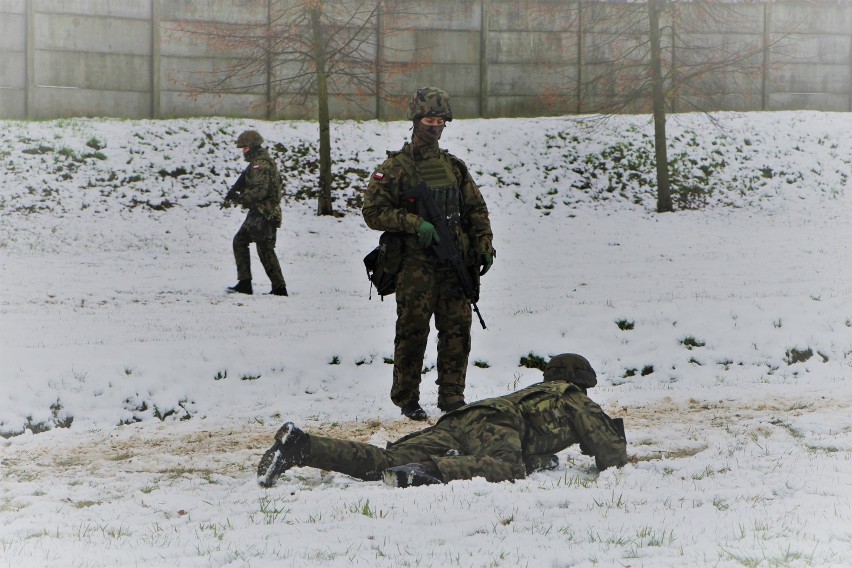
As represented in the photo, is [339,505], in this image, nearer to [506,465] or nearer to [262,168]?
[506,465]

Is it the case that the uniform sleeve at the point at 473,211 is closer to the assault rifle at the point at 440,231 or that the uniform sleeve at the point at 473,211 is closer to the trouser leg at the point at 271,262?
the assault rifle at the point at 440,231

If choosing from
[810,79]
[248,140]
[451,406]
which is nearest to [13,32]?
[248,140]

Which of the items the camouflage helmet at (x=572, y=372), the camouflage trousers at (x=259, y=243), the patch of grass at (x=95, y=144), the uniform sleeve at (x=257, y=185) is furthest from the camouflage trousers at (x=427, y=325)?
the patch of grass at (x=95, y=144)

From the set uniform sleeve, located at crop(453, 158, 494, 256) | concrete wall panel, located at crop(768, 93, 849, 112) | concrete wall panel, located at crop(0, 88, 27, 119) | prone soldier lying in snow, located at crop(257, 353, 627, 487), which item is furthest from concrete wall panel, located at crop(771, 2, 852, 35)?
prone soldier lying in snow, located at crop(257, 353, 627, 487)

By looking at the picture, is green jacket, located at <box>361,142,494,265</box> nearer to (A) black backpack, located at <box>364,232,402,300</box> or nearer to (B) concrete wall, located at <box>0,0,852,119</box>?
(A) black backpack, located at <box>364,232,402,300</box>

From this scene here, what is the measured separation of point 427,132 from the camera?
637 cm

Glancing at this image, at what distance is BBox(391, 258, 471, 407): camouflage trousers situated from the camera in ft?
21.2

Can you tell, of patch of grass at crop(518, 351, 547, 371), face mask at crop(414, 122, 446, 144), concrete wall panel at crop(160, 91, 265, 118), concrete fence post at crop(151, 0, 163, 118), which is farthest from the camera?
concrete wall panel at crop(160, 91, 265, 118)

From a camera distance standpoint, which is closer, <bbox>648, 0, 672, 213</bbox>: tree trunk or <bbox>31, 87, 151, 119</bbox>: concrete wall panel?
<bbox>648, 0, 672, 213</bbox>: tree trunk

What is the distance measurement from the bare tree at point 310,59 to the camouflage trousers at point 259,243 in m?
5.79

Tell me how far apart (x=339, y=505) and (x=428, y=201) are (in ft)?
9.09

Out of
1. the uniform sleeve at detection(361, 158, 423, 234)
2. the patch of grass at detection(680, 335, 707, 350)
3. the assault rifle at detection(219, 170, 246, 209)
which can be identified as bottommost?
the patch of grass at detection(680, 335, 707, 350)

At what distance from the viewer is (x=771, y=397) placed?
690 cm

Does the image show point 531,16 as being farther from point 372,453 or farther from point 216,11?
point 372,453
